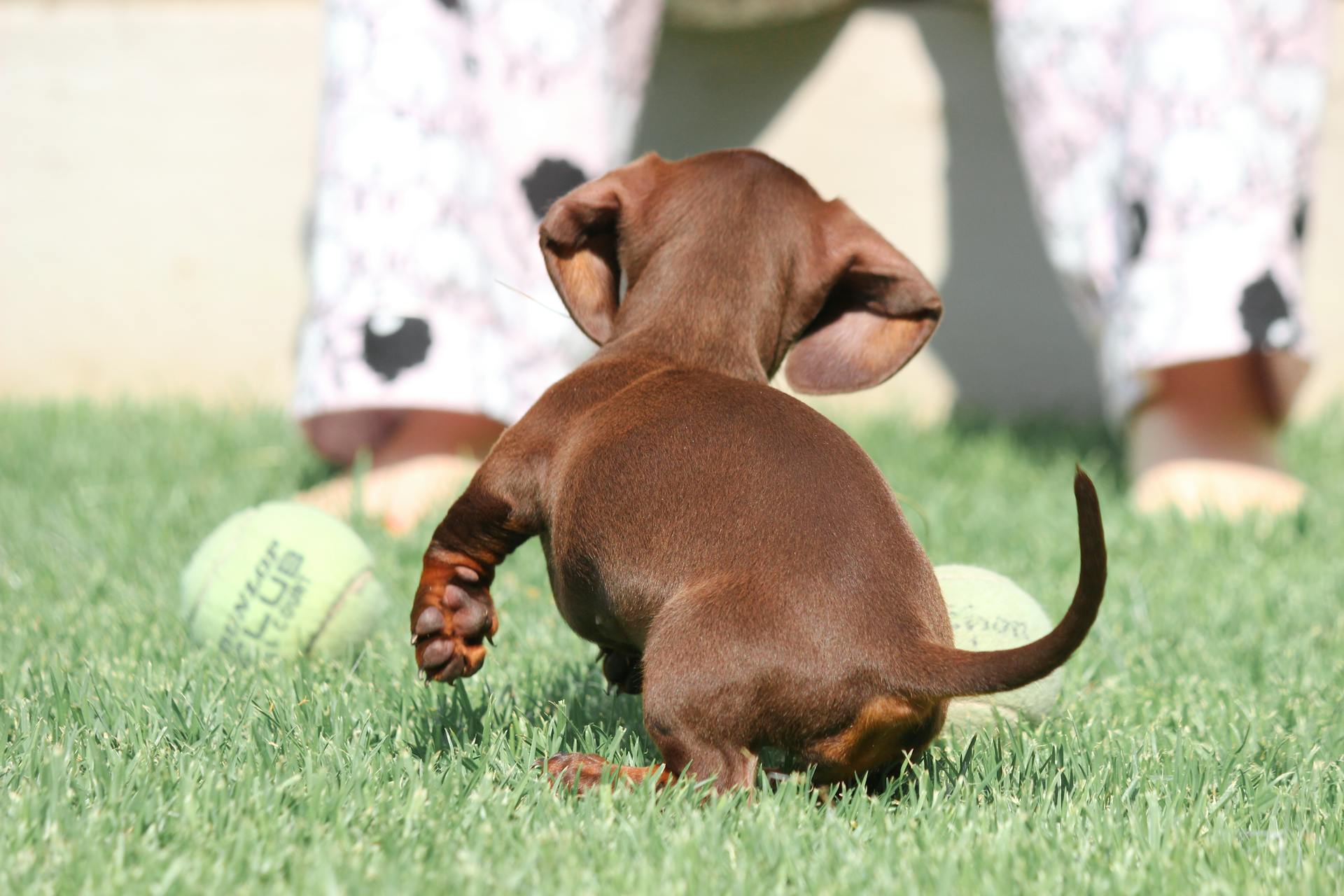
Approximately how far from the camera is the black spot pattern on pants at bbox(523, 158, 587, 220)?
376 centimetres

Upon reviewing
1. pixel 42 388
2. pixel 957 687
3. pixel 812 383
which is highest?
pixel 812 383

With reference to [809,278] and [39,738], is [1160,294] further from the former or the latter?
[39,738]

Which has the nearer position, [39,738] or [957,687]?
[957,687]

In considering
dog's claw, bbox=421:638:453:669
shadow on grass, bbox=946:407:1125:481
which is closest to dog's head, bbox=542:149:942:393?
dog's claw, bbox=421:638:453:669

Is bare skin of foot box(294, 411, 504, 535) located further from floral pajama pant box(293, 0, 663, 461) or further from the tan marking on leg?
the tan marking on leg

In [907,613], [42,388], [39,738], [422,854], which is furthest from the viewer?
[42,388]

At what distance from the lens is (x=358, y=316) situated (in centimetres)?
376

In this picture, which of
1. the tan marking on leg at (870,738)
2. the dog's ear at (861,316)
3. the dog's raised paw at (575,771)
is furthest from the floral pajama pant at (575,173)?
the tan marking on leg at (870,738)

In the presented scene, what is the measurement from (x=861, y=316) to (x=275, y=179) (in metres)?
3.81

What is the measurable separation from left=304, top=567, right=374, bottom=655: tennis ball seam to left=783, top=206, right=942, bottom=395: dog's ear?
959 millimetres

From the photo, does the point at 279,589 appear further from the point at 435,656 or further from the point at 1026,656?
the point at 1026,656

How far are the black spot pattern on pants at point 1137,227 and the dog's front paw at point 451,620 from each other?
2.60m

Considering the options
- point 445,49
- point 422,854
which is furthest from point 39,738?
point 445,49

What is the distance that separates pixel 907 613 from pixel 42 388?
481 centimetres
